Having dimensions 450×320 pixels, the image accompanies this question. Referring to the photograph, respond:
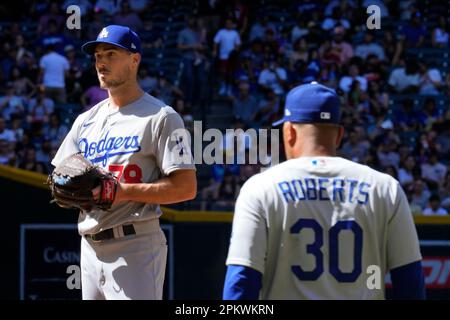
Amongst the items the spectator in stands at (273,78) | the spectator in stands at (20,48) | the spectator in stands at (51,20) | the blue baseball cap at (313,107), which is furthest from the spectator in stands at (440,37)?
the blue baseball cap at (313,107)

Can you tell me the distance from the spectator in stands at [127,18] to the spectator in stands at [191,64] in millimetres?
892

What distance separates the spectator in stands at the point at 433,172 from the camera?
40.1 feet

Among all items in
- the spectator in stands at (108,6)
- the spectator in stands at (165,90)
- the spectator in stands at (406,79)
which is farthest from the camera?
the spectator in stands at (108,6)

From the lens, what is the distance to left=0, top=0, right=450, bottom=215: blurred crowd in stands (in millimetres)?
12547

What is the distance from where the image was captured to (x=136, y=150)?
4.85m

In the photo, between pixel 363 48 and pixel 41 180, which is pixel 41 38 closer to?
pixel 363 48

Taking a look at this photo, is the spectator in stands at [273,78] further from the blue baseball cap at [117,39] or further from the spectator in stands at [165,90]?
the blue baseball cap at [117,39]

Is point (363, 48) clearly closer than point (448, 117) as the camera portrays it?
No

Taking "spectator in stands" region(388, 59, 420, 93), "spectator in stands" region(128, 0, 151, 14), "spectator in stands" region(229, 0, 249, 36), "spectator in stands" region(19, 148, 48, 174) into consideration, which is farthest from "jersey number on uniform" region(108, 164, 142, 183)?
"spectator in stands" region(128, 0, 151, 14)

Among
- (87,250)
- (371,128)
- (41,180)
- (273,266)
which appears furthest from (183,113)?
(273,266)

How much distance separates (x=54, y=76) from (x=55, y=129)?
1.29 metres

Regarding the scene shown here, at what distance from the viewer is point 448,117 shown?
13477 mm
